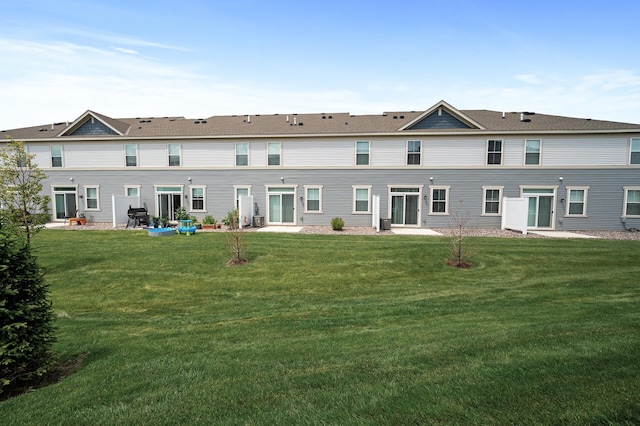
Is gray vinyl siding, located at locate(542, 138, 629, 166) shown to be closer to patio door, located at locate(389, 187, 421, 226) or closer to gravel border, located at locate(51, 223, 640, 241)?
gravel border, located at locate(51, 223, 640, 241)

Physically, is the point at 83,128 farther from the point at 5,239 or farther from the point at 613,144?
the point at 613,144

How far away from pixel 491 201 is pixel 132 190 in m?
24.0

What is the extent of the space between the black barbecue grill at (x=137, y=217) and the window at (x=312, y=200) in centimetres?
1037

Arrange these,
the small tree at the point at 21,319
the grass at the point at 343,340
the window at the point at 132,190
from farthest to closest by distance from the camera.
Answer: the window at the point at 132,190
the small tree at the point at 21,319
the grass at the point at 343,340

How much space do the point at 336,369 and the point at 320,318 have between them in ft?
9.32

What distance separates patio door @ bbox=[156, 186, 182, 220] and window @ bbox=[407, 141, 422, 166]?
15.5 meters

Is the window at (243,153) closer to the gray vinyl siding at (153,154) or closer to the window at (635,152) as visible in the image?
the gray vinyl siding at (153,154)

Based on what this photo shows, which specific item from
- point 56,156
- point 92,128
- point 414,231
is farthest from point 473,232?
point 56,156

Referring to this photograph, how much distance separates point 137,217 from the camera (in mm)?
21531

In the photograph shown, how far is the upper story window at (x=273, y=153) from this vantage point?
22.2 metres

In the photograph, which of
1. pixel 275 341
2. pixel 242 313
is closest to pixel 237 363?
pixel 275 341

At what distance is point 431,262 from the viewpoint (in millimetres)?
12227

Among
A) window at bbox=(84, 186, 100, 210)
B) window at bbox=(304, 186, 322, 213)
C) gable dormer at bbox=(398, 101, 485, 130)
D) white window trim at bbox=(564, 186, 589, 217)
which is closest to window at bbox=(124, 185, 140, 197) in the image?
window at bbox=(84, 186, 100, 210)

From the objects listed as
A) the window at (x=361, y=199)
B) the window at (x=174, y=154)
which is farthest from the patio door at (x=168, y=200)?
the window at (x=361, y=199)
